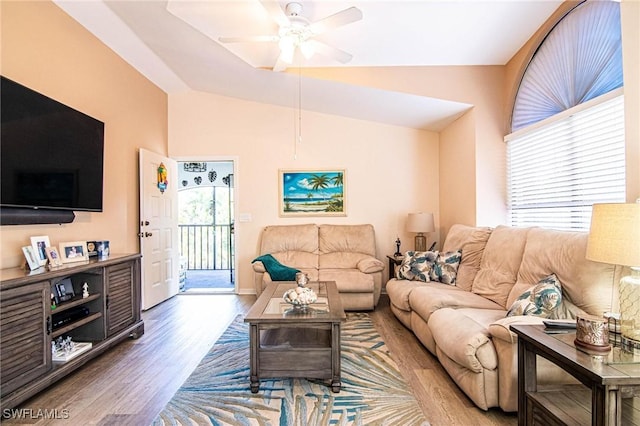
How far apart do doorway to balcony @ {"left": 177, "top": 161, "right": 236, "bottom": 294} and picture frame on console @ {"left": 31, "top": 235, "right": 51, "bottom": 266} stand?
15.9 ft

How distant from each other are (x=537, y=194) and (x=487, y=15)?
1688 mm

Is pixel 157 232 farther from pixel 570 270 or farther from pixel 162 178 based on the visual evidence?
pixel 570 270

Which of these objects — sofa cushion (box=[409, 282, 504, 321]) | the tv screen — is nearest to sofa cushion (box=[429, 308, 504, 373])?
sofa cushion (box=[409, 282, 504, 321])

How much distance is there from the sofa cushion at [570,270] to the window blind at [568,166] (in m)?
0.48

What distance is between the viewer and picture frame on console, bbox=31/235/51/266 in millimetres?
2494

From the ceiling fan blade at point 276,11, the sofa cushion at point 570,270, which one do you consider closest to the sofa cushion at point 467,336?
the sofa cushion at point 570,270

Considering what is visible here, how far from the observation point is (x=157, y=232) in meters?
4.52

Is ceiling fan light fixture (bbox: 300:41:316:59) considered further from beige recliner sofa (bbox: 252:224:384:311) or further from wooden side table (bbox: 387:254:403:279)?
wooden side table (bbox: 387:254:403:279)

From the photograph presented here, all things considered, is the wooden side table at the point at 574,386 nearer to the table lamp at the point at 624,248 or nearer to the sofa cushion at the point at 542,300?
the table lamp at the point at 624,248

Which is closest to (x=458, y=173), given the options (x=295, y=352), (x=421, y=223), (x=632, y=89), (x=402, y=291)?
(x=421, y=223)

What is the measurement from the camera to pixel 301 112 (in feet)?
16.4

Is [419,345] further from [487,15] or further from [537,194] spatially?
[487,15]

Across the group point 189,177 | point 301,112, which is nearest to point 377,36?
point 301,112

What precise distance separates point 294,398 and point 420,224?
9.75 feet
